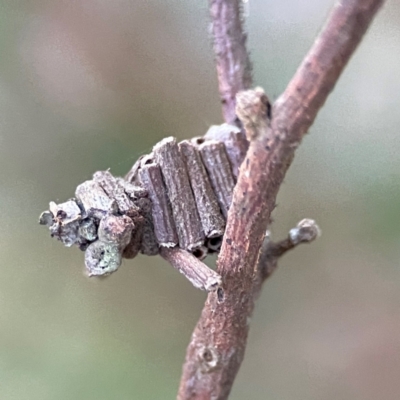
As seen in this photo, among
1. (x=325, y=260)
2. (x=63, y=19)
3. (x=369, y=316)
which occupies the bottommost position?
(x=369, y=316)

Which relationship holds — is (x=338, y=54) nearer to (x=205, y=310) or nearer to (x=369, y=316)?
(x=205, y=310)

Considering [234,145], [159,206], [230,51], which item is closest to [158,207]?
[159,206]

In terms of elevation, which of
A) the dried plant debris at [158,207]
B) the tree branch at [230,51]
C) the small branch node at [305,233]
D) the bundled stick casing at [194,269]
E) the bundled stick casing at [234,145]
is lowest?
the bundled stick casing at [194,269]

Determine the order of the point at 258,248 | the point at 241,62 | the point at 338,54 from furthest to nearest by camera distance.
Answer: the point at 241,62, the point at 258,248, the point at 338,54

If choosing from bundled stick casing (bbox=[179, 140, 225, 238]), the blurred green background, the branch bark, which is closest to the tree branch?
the branch bark

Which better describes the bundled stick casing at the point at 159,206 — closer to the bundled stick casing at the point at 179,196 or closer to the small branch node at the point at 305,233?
the bundled stick casing at the point at 179,196

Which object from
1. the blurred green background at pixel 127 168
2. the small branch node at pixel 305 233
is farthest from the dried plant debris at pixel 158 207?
the blurred green background at pixel 127 168

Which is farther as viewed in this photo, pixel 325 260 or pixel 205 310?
pixel 325 260

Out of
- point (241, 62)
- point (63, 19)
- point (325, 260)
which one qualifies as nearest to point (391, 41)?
point (325, 260)
